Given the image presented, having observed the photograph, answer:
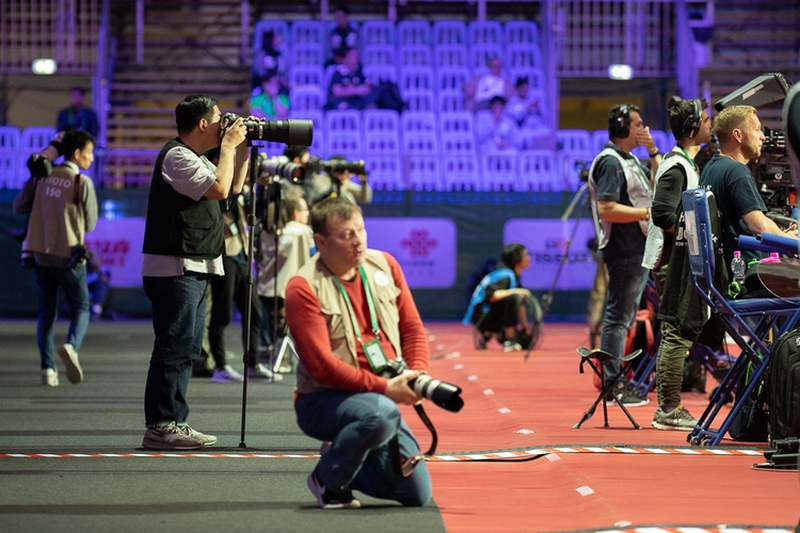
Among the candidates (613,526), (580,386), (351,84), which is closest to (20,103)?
(351,84)

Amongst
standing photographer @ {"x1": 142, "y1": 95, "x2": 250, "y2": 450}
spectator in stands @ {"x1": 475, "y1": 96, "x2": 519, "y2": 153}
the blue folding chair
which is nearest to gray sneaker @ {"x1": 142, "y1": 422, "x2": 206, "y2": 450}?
standing photographer @ {"x1": 142, "y1": 95, "x2": 250, "y2": 450}

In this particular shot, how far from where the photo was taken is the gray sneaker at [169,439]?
5652mm

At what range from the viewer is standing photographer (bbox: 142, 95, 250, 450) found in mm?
5645

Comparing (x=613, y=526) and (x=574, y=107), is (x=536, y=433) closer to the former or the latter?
(x=613, y=526)

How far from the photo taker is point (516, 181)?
17672mm

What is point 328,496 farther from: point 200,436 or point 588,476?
point 200,436

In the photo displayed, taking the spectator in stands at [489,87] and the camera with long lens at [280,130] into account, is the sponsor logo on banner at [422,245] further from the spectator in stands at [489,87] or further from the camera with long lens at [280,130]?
the camera with long lens at [280,130]

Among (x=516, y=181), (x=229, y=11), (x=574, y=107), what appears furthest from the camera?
(x=574, y=107)

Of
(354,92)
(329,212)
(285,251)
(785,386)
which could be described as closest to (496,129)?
(354,92)

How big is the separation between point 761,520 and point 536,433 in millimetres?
2343

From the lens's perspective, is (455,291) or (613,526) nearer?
(613,526)

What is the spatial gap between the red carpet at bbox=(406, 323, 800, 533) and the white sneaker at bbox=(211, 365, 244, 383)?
215 cm

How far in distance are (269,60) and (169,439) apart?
14828 millimetres

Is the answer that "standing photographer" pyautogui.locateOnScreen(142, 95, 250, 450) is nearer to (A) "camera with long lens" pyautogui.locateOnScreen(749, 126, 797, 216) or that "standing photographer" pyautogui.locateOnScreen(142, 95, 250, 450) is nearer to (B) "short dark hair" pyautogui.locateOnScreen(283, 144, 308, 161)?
(A) "camera with long lens" pyautogui.locateOnScreen(749, 126, 797, 216)
